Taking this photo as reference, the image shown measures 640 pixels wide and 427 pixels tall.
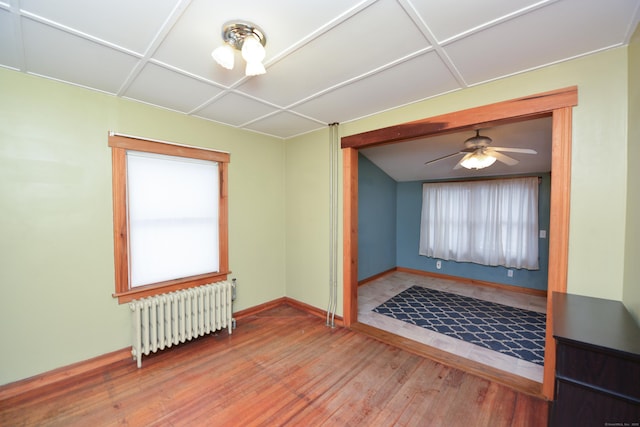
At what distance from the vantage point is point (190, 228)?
2.88m

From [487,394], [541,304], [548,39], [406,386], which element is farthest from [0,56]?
[541,304]

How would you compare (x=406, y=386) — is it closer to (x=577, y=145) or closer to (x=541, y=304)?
(x=577, y=145)

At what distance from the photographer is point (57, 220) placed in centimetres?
208

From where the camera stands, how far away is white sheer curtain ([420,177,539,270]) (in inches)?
173

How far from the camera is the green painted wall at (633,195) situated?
4.59 feet

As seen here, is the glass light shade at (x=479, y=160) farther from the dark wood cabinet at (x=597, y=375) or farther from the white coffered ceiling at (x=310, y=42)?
the dark wood cabinet at (x=597, y=375)

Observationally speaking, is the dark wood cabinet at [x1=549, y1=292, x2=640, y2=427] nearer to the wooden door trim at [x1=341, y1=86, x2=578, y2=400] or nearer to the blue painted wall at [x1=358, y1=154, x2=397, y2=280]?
the wooden door trim at [x1=341, y1=86, x2=578, y2=400]

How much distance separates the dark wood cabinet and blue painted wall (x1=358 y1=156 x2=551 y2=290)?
3645 millimetres

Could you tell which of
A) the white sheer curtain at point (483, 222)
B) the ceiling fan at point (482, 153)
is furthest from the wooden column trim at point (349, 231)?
the white sheer curtain at point (483, 222)

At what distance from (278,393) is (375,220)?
3.81 m

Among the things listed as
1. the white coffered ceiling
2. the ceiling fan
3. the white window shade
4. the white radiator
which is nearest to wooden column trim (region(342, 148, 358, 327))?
the white coffered ceiling

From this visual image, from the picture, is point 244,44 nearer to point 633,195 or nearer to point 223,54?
point 223,54

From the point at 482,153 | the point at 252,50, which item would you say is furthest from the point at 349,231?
the point at 252,50

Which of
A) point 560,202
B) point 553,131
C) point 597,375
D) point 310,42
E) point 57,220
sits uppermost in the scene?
point 310,42
